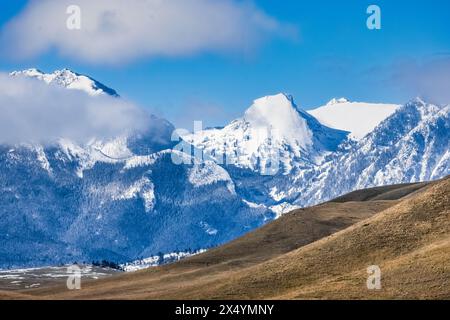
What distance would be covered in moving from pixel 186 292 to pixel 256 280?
1945 cm

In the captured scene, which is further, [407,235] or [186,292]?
[186,292]

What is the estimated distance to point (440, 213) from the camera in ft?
546

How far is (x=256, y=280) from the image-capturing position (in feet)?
519

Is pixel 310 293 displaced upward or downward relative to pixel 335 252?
downward
